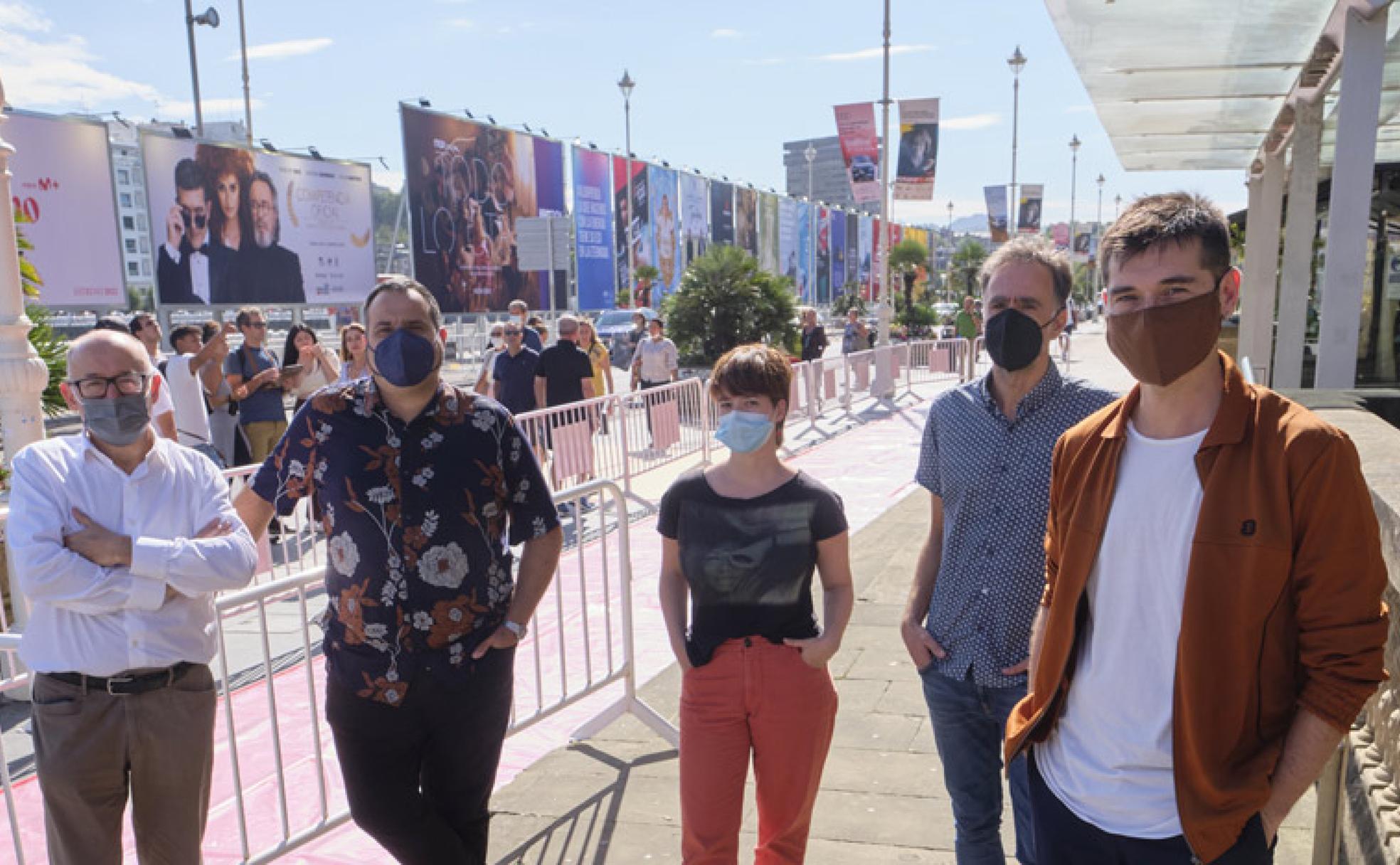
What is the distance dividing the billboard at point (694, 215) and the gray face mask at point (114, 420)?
45.5m

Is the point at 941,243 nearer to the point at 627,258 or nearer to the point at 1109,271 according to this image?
the point at 627,258

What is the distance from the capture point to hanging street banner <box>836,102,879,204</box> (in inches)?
852

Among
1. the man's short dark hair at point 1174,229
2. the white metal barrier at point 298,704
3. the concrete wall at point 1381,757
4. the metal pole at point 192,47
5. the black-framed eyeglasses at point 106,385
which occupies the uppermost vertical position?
the metal pole at point 192,47

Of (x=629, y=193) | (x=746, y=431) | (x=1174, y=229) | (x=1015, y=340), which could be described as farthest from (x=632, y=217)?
(x=1174, y=229)

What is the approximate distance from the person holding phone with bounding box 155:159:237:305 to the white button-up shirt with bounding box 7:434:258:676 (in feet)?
70.9

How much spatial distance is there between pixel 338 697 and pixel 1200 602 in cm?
209

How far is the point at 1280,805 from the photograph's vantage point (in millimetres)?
1636

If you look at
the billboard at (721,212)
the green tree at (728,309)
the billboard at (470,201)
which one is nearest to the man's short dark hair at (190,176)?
the billboard at (470,201)

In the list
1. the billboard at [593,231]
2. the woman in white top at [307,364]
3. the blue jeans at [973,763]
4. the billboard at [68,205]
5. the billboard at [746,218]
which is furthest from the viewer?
the billboard at [746,218]

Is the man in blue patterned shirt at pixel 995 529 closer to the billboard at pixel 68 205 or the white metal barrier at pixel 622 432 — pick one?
the white metal barrier at pixel 622 432

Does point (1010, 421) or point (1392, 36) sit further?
point (1392, 36)

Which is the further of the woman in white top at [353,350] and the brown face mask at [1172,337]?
the woman in white top at [353,350]

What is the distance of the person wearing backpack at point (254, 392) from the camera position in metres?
8.68

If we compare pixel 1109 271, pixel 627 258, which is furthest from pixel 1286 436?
pixel 627 258
